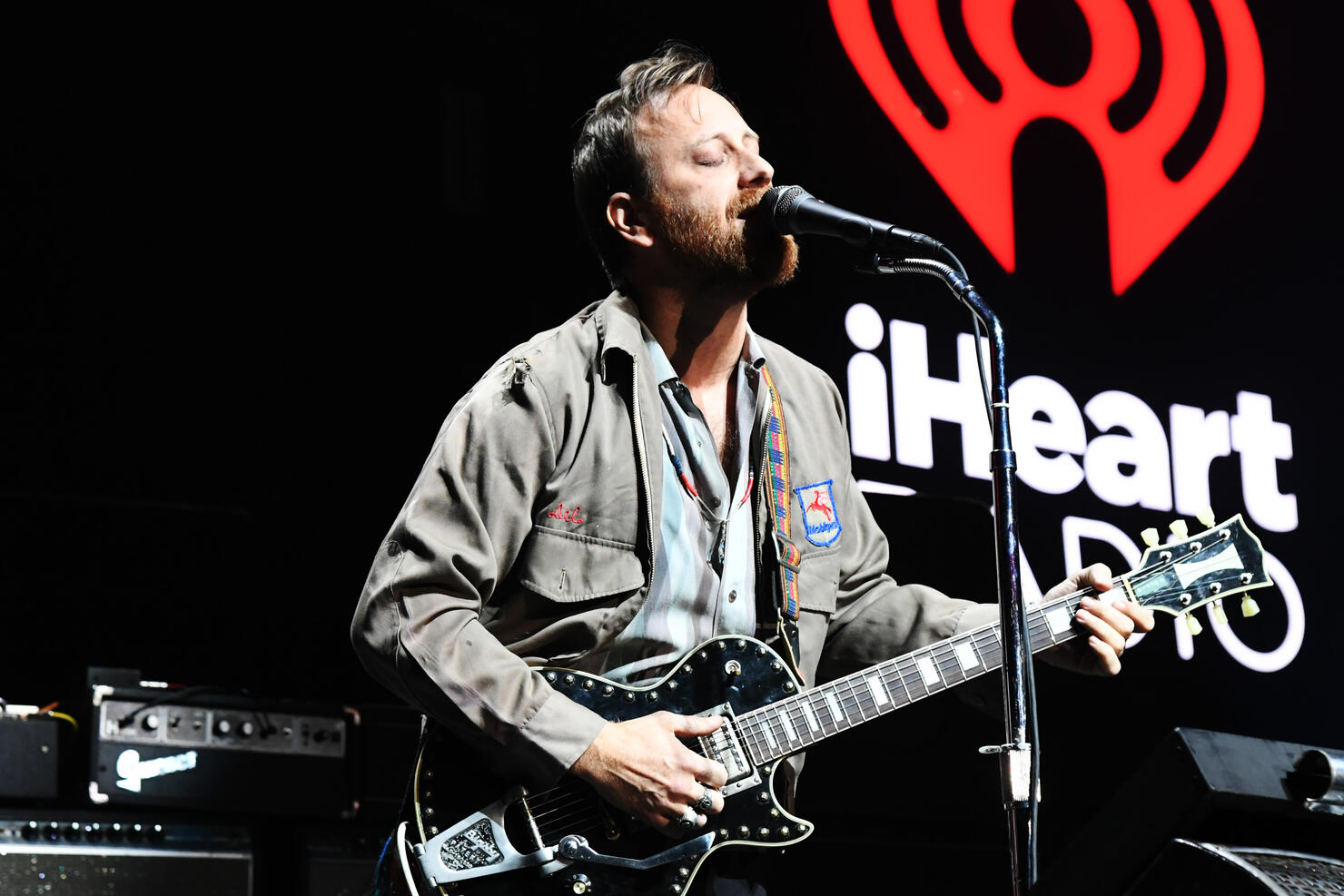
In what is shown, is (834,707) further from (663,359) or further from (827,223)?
(827,223)

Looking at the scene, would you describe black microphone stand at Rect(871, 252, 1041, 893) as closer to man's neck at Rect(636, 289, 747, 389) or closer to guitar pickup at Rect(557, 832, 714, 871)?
guitar pickup at Rect(557, 832, 714, 871)

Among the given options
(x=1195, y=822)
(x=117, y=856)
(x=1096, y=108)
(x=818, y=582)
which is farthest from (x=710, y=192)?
(x=1096, y=108)

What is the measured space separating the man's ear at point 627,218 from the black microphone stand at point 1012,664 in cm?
83

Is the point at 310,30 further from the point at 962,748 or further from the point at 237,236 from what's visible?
the point at 962,748

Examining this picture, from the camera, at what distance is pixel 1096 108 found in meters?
5.07

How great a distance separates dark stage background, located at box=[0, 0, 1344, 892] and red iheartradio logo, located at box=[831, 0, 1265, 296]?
A: 7cm

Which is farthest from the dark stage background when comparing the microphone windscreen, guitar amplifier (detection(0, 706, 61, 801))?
the microphone windscreen

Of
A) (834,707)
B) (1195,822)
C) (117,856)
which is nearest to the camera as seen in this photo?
(1195,822)

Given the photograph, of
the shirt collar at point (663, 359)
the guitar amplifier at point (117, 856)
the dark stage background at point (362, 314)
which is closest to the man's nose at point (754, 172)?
the shirt collar at point (663, 359)

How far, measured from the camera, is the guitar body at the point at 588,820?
2242 mm

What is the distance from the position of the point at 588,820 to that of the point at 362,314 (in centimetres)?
262

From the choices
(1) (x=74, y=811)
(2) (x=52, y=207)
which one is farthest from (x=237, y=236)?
(1) (x=74, y=811)

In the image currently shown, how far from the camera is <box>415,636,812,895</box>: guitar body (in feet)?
7.36

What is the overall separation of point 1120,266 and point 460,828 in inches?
137
